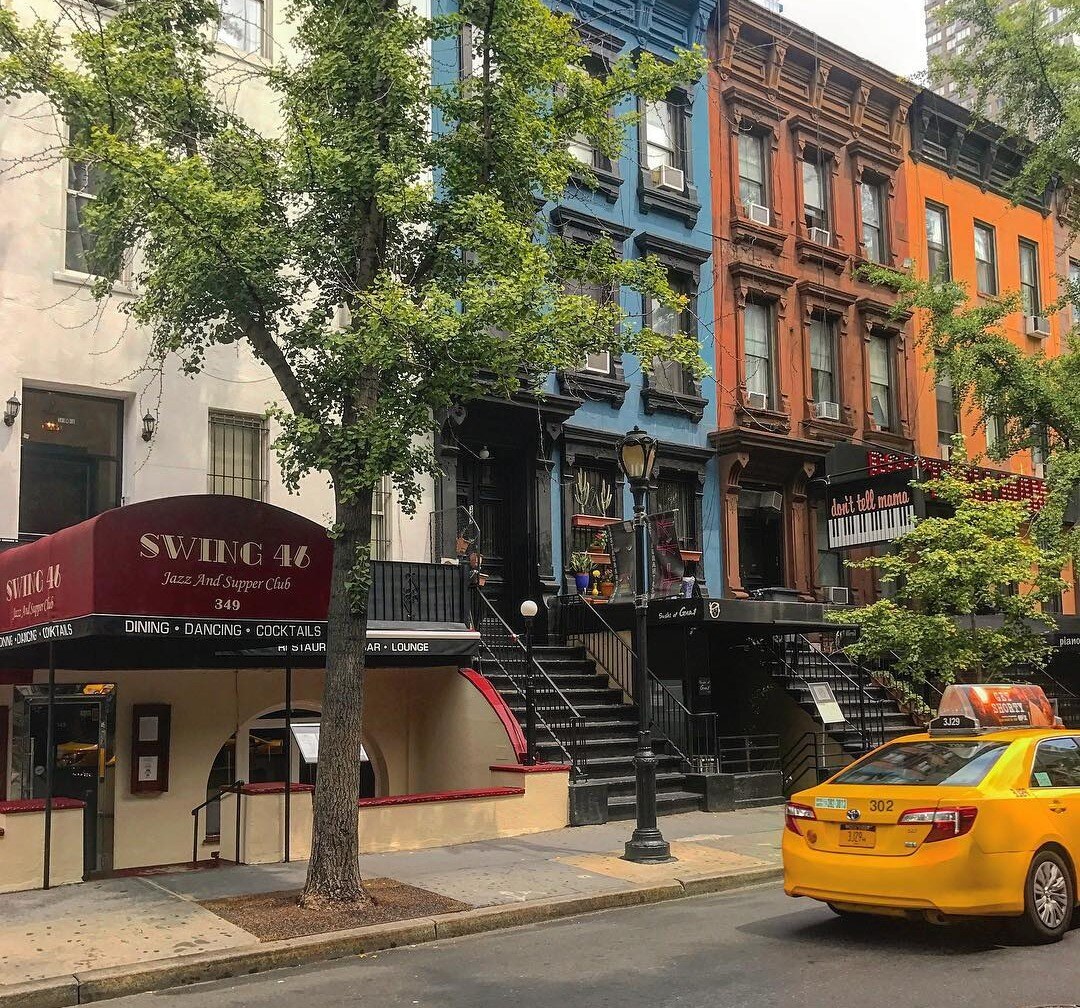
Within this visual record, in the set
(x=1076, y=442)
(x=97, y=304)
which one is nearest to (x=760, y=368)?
(x=1076, y=442)

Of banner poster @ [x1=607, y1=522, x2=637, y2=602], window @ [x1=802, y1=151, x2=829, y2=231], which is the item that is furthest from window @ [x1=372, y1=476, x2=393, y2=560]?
window @ [x1=802, y1=151, x2=829, y2=231]

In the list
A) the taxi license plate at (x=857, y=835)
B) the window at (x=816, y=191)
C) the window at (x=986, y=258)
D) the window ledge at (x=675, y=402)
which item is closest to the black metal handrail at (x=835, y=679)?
the window ledge at (x=675, y=402)

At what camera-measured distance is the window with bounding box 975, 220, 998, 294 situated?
28.4 metres

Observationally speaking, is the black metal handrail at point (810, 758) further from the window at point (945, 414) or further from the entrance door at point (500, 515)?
the window at point (945, 414)

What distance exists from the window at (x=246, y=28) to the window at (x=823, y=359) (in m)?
12.1

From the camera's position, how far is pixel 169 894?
10.6m

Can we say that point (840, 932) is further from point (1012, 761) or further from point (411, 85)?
point (411, 85)

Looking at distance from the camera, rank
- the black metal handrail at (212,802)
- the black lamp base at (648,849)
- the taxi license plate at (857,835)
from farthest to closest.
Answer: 1. the black metal handrail at (212,802)
2. the black lamp base at (648,849)
3. the taxi license plate at (857,835)

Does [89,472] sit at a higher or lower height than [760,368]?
lower

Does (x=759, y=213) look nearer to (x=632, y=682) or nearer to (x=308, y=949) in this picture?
(x=632, y=682)

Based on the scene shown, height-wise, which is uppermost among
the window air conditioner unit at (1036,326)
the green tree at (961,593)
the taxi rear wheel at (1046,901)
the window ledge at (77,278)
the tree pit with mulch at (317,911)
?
the window air conditioner unit at (1036,326)

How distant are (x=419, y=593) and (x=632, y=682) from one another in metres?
3.57

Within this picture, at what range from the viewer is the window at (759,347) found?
22.9 metres

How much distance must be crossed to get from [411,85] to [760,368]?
1340cm
